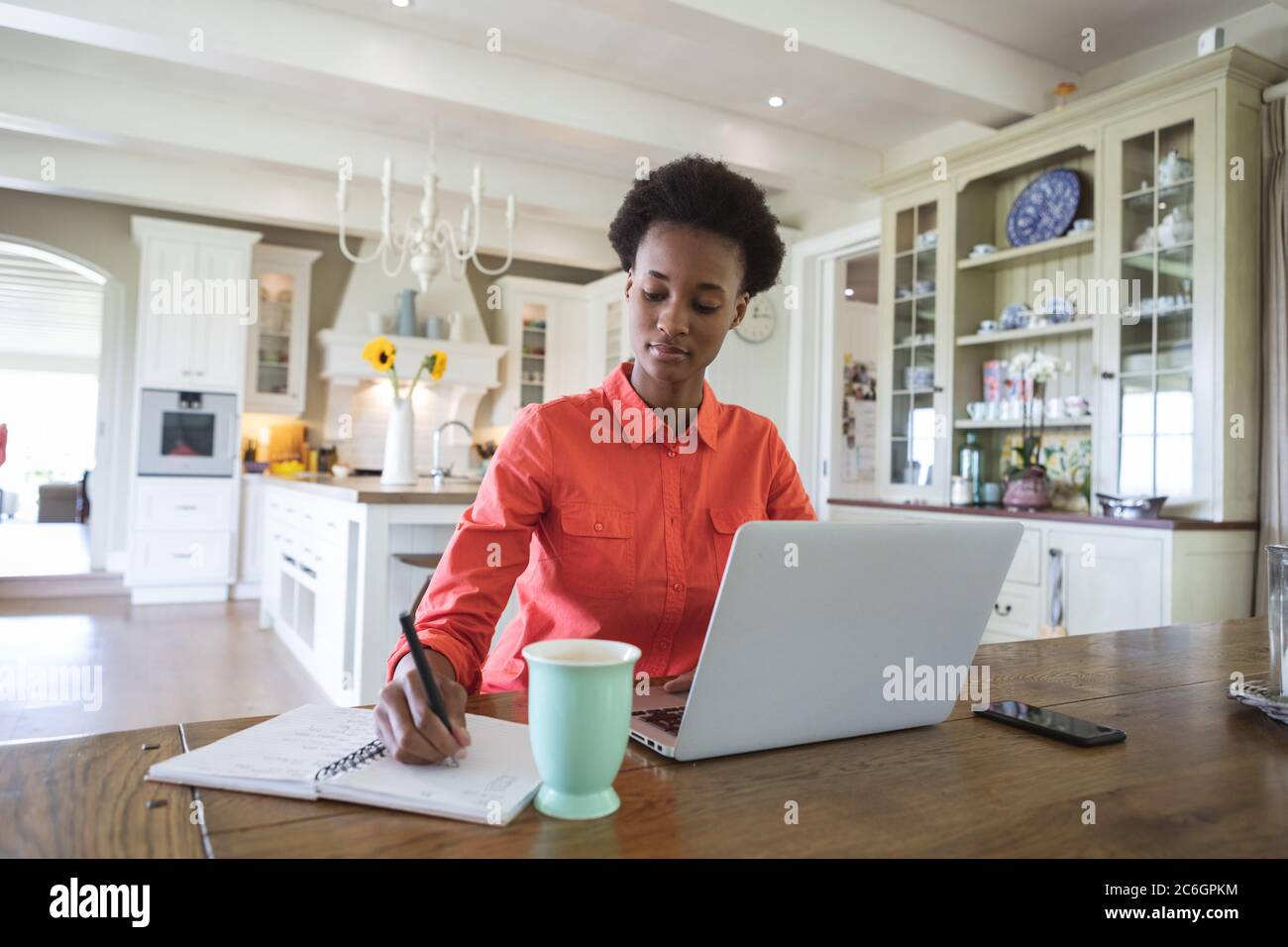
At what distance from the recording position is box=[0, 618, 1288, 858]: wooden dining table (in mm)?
580

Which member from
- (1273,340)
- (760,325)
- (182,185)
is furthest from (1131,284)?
(182,185)

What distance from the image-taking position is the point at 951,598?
84 centimetres

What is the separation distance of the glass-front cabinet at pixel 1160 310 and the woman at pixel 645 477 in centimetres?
264

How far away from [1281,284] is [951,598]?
315 centimetres

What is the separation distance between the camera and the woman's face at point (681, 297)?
1208mm

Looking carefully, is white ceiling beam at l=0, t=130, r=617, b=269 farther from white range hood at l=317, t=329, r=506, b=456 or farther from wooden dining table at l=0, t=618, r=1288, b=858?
→ wooden dining table at l=0, t=618, r=1288, b=858

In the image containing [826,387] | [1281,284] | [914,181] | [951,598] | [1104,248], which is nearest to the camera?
[951,598]

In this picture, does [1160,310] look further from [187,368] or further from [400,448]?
[187,368]

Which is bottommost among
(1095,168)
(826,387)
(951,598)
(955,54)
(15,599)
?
(15,599)

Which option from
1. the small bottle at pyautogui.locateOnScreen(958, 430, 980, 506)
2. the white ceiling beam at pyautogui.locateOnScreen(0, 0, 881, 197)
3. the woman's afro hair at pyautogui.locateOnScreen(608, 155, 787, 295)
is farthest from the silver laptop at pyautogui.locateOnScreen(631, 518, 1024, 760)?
the white ceiling beam at pyautogui.locateOnScreen(0, 0, 881, 197)

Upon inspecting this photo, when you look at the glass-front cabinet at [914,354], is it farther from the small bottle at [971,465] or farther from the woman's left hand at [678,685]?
the woman's left hand at [678,685]

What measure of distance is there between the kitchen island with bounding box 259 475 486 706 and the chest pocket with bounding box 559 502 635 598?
1.94m
